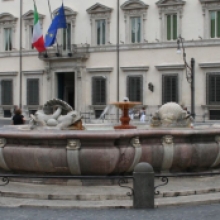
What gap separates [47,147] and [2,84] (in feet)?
101

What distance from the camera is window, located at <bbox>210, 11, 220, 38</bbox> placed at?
104 ft

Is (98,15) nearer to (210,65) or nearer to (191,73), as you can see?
(191,73)

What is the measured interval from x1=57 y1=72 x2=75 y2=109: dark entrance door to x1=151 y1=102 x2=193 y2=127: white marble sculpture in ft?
86.1

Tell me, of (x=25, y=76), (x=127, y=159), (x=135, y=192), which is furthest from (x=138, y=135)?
(x=25, y=76)

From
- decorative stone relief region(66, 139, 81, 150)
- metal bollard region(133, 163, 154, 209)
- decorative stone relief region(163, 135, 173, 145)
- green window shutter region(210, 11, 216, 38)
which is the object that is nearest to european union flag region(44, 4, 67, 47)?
green window shutter region(210, 11, 216, 38)

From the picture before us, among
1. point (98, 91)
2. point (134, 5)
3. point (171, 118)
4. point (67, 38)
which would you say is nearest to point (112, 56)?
point (98, 91)

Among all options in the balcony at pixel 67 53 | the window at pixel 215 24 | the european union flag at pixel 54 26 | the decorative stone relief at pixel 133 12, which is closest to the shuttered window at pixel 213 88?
the window at pixel 215 24

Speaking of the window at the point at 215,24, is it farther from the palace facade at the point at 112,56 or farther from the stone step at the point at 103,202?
the stone step at the point at 103,202

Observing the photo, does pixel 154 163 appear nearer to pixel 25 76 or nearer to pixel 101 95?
→ pixel 101 95

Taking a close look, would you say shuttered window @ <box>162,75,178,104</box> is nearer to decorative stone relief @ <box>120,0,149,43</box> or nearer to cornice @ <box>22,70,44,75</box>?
decorative stone relief @ <box>120,0,149,43</box>

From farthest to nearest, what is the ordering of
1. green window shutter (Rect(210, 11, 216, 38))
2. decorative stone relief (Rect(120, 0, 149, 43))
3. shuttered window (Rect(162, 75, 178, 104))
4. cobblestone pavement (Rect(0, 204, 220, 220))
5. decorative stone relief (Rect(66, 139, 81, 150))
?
decorative stone relief (Rect(120, 0, 149, 43)) < shuttered window (Rect(162, 75, 178, 104)) < green window shutter (Rect(210, 11, 216, 38)) < decorative stone relief (Rect(66, 139, 81, 150)) < cobblestone pavement (Rect(0, 204, 220, 220))

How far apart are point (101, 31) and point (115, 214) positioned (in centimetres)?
2866

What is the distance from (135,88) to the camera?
33.9 meters

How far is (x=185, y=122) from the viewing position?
11391mm
